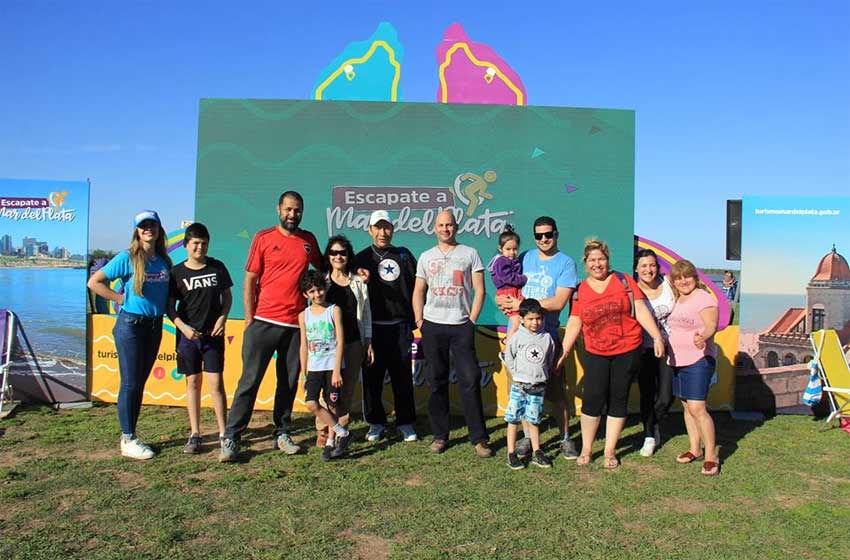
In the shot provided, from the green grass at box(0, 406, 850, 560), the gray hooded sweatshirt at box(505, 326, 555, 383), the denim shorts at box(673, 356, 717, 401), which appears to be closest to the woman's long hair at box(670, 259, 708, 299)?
the denim shorts at box(673, 356, 717, 401)

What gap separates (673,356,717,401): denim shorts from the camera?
444 centimetres

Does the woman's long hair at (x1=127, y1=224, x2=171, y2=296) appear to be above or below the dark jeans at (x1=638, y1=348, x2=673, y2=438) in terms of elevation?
above

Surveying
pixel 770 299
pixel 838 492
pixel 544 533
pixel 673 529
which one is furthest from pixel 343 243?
pixel 770 299

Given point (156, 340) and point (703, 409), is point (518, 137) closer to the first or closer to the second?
point (703, 409)

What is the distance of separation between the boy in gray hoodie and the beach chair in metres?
2.99

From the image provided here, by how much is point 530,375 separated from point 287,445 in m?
1.88

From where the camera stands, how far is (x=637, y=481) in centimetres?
413

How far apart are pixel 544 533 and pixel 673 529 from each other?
0.73 metres

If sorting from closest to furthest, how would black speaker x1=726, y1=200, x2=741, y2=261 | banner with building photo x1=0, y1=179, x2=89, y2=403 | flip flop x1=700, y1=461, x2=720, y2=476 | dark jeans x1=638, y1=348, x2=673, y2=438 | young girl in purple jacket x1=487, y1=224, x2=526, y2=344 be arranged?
flip flop x1=700, y1=461, x2=720, y2=476
young girl in purple jacket x1=487, y1=224, x2=526, y2=344
dark jeans x1=638, y1=348, x2=673, y2=438
banner with building photo x1=0, y1=179, x2=89, y2=403
black speaker x1=726, y1=200, x2=741, y2=261

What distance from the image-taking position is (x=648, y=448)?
15.5 feet

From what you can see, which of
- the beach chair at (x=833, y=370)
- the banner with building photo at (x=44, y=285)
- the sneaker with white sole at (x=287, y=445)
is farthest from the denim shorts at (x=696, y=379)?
the banner with building photo at (x=44, y=285)

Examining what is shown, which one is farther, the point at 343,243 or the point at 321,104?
the point at 321,104

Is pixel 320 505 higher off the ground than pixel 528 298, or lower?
lower

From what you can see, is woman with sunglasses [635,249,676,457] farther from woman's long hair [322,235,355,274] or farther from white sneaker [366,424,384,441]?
woman's long hair [322,235,355,274]
